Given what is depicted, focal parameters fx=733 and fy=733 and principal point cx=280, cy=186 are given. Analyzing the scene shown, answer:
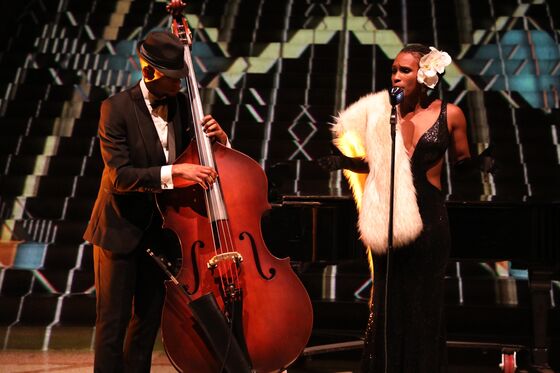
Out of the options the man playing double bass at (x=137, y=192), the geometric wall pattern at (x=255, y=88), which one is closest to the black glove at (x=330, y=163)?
the man playing double bass at (x=137, y=192)

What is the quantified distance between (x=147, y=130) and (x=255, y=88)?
200 inches

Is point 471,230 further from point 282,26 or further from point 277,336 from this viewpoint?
point 282,26

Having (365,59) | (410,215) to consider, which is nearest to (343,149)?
(410,215)

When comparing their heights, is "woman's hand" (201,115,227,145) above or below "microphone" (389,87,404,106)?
below

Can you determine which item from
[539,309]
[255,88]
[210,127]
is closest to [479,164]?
[210,127]

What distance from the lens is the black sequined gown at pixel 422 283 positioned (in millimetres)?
2832

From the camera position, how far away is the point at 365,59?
8.16 metres

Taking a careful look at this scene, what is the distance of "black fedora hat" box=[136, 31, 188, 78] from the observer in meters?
2.66

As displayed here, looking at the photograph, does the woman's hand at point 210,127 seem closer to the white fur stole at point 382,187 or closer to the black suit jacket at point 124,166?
the black suit jacket at point 124,166

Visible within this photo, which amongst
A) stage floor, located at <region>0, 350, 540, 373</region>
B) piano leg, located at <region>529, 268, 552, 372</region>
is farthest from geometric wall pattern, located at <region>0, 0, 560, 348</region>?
stage floor, located at <region>0, 350, 540, 373</region>

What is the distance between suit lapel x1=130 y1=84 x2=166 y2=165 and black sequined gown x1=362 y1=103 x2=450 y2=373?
94cm

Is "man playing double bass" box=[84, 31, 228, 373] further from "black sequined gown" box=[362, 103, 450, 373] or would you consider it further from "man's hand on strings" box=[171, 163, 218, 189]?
"black sequined gown" box=[362, 103, 450, 373]

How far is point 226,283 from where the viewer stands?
2.70 metres

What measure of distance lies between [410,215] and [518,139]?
4347mm
